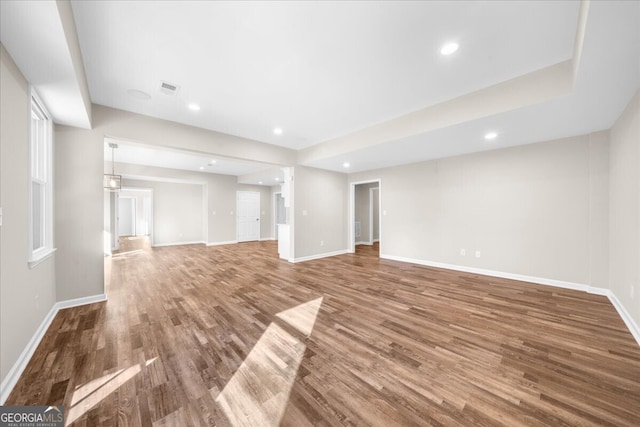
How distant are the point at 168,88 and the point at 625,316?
5.91 meters

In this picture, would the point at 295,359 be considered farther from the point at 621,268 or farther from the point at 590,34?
the point at 621,268

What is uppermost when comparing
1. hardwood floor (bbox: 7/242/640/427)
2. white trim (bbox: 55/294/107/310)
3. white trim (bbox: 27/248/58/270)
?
white trim (bbox: 27/248/58/270)

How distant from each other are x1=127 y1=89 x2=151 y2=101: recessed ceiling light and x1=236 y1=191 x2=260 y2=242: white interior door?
Answer: 631 centimetres

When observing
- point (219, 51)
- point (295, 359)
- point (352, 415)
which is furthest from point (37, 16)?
point (352, 415)

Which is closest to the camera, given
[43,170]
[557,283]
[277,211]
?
[43,170]

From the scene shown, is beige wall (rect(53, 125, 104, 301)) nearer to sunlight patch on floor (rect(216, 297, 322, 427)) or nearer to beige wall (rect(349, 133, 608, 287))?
sunlight patch on floor (rect(216, 297, 322, 427))

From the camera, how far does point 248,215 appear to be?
31.2ft

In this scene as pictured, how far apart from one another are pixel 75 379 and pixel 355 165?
18.0 feet

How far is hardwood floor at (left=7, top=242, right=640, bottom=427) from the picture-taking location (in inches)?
55.0

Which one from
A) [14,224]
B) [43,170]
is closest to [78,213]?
[43,170]

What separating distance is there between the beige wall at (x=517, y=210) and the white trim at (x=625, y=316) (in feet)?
1.17

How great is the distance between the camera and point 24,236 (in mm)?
1988

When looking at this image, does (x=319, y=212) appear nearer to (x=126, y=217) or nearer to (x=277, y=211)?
(x=277, y=211)

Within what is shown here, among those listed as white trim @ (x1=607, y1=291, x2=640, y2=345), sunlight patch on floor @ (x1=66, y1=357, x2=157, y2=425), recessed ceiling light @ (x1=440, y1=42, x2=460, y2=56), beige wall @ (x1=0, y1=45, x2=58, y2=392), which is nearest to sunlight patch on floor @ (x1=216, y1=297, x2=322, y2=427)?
sunlight patch on floor @ (x1=66, y1=357, x2=157, y2=425)
